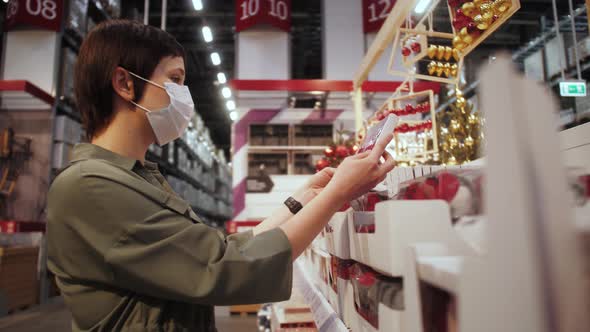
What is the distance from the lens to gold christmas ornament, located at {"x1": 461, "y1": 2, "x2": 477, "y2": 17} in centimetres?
213

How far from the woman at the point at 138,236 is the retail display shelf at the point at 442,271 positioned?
315 mm

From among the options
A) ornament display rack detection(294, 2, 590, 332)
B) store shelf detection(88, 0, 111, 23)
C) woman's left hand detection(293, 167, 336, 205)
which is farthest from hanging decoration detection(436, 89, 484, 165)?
store shelf detection(88, 0, 111, 23)

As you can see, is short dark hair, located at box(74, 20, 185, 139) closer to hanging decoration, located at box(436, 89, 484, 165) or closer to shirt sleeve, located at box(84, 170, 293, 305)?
shirt sleeve, located at box(84, 170, 293, 305)

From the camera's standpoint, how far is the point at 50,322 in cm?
410

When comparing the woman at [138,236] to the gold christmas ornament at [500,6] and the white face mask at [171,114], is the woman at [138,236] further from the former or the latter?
the gold christmas ornament at [500,6]

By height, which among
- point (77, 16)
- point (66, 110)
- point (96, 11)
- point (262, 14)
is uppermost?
point (96, 11)

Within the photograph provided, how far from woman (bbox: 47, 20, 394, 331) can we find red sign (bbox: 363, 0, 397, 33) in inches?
234

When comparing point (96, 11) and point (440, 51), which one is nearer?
point (440, 51)

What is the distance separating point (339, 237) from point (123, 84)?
2.21 ft

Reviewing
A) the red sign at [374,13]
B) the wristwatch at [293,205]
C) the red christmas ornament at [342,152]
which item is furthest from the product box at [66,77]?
the wristwatch at [293,205]

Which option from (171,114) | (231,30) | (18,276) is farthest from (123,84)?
(231,30)

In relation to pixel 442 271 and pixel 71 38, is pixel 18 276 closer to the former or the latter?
pixel 71 38

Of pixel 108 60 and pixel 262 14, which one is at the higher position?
pixel 262 14

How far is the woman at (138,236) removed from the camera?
28.8 inches
